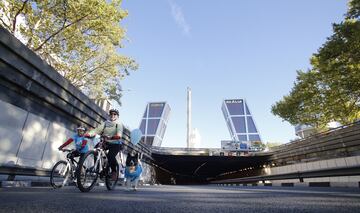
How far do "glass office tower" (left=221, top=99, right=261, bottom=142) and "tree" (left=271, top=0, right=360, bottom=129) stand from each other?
105 meters

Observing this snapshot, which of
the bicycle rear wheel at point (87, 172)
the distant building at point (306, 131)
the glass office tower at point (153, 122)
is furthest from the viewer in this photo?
the glass office tower at point (153, 122)

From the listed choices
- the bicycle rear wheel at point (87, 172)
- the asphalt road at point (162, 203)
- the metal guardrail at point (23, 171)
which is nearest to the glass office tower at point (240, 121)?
the metal guardrail at point (23, 171)

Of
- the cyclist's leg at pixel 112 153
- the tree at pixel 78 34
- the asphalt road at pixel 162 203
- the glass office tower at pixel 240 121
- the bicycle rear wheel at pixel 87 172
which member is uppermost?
the glass office tower at pixel 240 121

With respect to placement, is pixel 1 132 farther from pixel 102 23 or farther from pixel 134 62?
pixel 134 62

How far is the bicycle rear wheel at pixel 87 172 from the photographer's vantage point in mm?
4523

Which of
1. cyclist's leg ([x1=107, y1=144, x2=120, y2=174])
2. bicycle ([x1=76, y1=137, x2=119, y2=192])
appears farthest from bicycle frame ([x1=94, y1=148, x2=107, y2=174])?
cyclist's leg ([x1=107, y1=144, x2=120, y2=174])

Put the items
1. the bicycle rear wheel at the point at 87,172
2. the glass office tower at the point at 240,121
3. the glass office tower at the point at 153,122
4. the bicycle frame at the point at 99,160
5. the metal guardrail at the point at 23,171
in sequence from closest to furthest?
the bicycle rear wheel at the point at 87,172, the bicycle frame at the point at 99,160, the metal guardrail at the point at 23,171, the glass office tower at the point at 240,121, the glass office tower at the point at 153,122

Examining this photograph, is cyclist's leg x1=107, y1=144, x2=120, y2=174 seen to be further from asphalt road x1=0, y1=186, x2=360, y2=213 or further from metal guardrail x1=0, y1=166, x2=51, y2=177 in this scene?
metal guardrail x1=0, y1=166, x2=51, y2=177

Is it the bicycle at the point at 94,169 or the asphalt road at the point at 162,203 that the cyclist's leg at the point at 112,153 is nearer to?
the bicycle at the point at 94,169

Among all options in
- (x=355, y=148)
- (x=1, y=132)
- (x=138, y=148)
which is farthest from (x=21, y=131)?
(x=355, y=148)

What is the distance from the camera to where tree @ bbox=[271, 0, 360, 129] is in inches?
563

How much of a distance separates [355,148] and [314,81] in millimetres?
9285

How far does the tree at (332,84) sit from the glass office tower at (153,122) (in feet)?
358

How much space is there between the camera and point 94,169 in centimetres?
514
